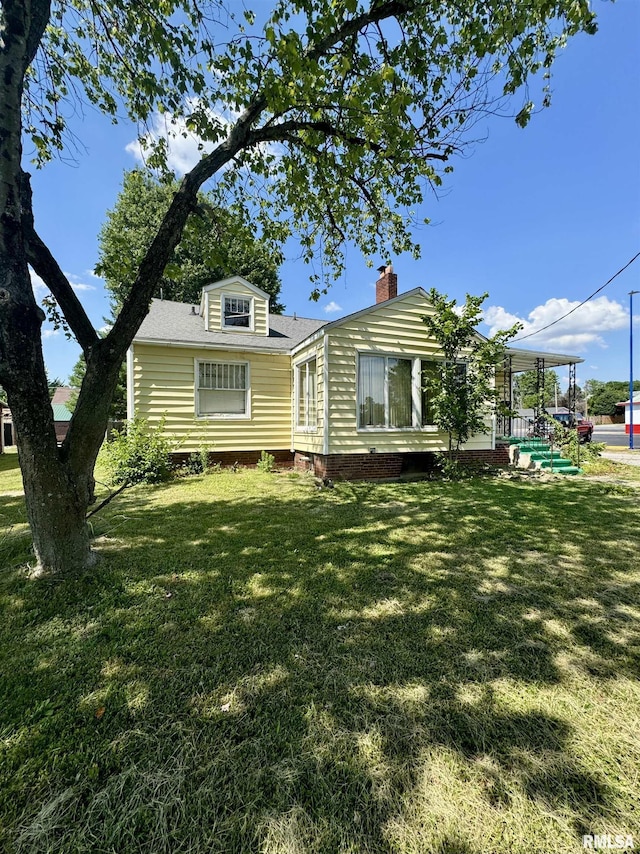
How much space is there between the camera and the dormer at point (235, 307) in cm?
1048

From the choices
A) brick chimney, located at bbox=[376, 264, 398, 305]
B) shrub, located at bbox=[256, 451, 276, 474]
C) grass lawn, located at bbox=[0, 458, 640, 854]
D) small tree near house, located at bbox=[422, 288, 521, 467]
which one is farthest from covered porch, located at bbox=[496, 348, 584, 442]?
grass lawn, located at bbox=[0, 458, 640, 854]

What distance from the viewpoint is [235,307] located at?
10844mm

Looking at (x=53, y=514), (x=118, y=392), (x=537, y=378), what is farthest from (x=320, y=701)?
(x=118, y=392)

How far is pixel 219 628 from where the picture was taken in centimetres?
255

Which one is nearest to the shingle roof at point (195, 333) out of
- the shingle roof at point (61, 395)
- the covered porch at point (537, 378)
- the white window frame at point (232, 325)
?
the white window frame at point (232, 325)

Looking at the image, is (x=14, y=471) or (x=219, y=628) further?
(x=14, y=471)

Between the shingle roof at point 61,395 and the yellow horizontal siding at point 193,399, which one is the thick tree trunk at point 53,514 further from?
the shingle roof at point 61,395

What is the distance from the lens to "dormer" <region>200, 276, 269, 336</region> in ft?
34.4

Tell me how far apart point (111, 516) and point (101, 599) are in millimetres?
2819

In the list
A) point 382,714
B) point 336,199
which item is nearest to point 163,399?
point 336,199

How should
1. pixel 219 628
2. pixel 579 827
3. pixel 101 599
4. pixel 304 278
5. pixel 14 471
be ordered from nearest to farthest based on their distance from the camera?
pixel 579 827 → pixel 219 628 → pixel 101 599 → pixel 304 278 → pixel 14 471

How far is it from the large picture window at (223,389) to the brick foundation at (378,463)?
2.39 metres

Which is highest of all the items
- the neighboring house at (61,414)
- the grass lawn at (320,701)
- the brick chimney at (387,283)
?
the brick chimney at (387,283)

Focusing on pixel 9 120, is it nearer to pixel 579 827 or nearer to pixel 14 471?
pixel 579 827
